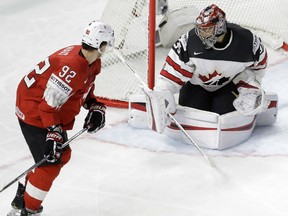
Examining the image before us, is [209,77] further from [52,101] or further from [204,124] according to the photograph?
[52,101]

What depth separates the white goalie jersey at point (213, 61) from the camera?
2832 mm

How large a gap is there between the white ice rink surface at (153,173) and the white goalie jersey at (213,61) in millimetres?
297

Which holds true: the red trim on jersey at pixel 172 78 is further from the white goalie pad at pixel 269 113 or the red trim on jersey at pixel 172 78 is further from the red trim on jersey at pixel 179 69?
the white goalie pad at pixel 269 113

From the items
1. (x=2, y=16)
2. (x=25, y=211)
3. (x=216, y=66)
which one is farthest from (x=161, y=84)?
(x=2, y=16)

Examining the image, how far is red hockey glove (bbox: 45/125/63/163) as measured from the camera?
2209 mm

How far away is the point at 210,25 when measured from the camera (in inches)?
106

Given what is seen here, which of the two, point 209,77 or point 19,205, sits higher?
point 209,77

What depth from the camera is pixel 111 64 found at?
3615 millimetres

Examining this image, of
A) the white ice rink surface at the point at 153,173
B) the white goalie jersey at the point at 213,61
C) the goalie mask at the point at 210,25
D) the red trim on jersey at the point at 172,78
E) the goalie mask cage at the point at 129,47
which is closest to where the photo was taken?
the white ice rink surface at the point at 153,173

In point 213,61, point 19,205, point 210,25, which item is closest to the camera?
point 19,205

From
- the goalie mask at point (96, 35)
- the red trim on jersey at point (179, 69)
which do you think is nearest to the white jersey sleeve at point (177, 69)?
the red trim on jersey at point (179, 69)

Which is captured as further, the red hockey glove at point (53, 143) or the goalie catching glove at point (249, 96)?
the goalie catching glove at point (249, 96)

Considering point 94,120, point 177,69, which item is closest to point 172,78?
point 177,69

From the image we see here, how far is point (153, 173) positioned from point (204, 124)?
0.33 m
